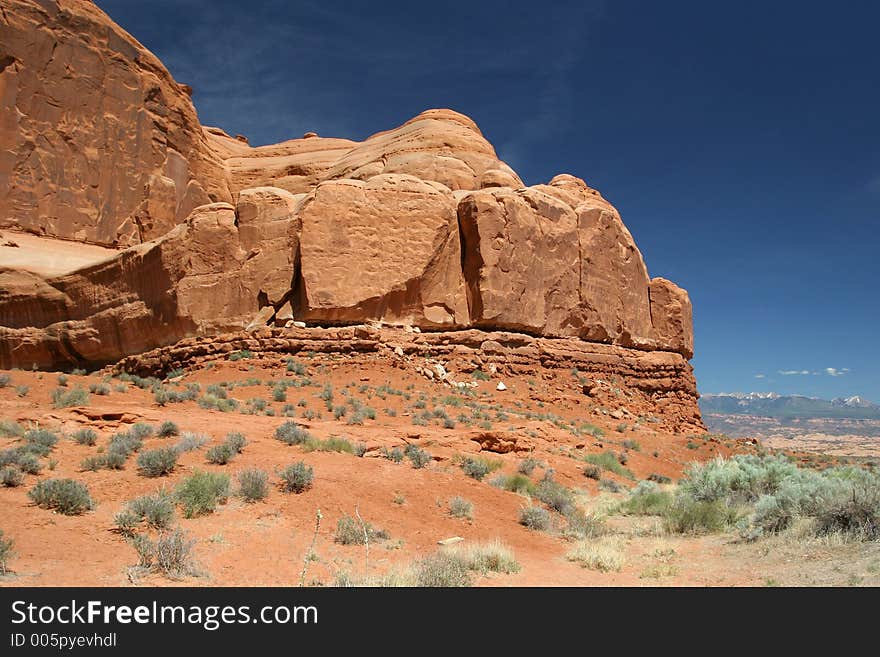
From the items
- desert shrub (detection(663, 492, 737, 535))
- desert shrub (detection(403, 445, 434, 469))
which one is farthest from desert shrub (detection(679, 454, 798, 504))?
desert shrub (detection(403, 445, 434, 469))

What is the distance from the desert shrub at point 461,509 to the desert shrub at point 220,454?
11.4ft

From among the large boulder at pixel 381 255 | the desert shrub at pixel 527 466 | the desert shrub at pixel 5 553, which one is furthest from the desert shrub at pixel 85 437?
the large boulder at pixel 381 255

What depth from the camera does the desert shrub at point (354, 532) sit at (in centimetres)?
726

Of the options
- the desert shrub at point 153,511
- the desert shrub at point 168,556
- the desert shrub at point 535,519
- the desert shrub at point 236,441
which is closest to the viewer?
the desert shrub at point 168,556

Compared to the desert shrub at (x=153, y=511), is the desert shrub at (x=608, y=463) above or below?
below

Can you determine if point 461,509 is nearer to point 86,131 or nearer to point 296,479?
point 296,479

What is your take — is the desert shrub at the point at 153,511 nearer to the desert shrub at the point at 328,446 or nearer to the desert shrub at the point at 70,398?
the desert shrub at the point at 328,446

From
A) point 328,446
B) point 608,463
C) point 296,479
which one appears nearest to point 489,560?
point 296,479

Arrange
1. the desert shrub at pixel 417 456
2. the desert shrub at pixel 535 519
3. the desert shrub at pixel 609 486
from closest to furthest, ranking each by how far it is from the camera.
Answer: the desert shrub at pixel 535 519
the desert shrub at pixel 417 456
the desert shrub at pixel 609 486

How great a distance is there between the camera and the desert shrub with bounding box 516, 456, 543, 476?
40.4 feet

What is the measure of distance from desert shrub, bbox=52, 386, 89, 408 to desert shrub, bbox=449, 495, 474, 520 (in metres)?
8.12

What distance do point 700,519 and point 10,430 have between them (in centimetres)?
1064

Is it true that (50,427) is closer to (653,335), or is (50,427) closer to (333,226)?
(333,226)
